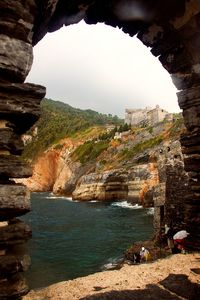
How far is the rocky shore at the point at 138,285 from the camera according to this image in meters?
6.69

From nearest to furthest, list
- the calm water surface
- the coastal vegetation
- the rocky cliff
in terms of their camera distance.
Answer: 1. the calm water surface
2. the rocky cliff
3. the coastal vegetation

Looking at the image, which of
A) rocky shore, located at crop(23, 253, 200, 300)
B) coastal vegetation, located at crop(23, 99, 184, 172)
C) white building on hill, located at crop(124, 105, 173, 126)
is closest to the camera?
rocky shore, located at crop(23, 253, 200, 300)

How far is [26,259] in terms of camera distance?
15.8ft

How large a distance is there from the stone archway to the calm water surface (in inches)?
477

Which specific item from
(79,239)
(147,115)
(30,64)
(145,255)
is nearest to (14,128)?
(30,64)

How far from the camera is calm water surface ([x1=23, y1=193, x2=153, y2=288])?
789 inches

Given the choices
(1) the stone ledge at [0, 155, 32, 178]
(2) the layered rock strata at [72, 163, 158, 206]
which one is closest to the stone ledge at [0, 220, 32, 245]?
(1) the stone ledge at [0, 155, 32, 178]

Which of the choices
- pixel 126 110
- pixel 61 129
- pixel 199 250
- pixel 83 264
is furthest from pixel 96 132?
pixel 199 250

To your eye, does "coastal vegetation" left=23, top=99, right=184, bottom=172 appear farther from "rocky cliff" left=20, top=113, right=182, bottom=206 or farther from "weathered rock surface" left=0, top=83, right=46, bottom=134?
"weathered rock surface" left=0, top=83, right=46, bottom=134

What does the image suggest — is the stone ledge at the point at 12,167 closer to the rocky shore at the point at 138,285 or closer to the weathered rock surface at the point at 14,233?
the weathered rock surface at the point at 14,233

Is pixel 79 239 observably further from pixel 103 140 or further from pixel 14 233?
pixel 103 140

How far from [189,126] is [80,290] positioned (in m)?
5.06

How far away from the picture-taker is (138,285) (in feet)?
24.2

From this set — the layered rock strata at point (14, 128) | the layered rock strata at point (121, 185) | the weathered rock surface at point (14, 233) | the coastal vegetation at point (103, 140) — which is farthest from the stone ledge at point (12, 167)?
the coastal vegetation at point (103, 140)
